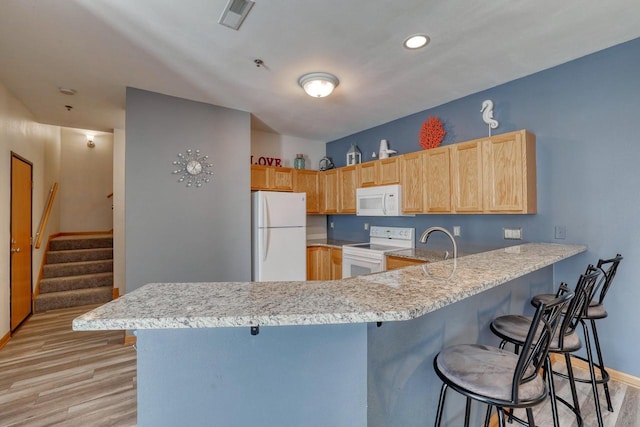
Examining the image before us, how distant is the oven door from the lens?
11.1ft

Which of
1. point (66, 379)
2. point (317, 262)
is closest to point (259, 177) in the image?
point (317, 262)

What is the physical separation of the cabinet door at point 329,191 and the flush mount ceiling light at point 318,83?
1.86 m

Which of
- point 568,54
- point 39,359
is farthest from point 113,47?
point 568,54

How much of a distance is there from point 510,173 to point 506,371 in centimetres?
205

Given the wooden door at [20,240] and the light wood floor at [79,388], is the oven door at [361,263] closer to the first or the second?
the light wood floor at [79,388]

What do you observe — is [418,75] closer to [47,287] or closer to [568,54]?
[568,54]

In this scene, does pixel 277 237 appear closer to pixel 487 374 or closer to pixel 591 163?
pixel 487 374

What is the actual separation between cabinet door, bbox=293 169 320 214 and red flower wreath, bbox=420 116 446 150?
6.19 ft

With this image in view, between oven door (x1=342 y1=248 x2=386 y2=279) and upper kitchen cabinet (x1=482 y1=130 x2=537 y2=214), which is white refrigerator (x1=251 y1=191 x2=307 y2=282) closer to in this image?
oven door (x1=342 y1=248 x2=386 y2=279)

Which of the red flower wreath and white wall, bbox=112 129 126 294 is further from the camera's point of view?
white wall, bbox=112 129 126 294

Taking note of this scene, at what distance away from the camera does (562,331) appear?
135 cm

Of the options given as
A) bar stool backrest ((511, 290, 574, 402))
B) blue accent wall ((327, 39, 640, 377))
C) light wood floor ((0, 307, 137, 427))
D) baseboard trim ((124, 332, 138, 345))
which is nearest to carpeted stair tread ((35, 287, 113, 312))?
light wood floor ((0, 307, 137, 427))

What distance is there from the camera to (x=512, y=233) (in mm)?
2875

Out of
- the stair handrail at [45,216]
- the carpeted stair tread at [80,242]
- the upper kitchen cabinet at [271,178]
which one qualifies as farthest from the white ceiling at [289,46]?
the carpeted stair tread at [80,242]
